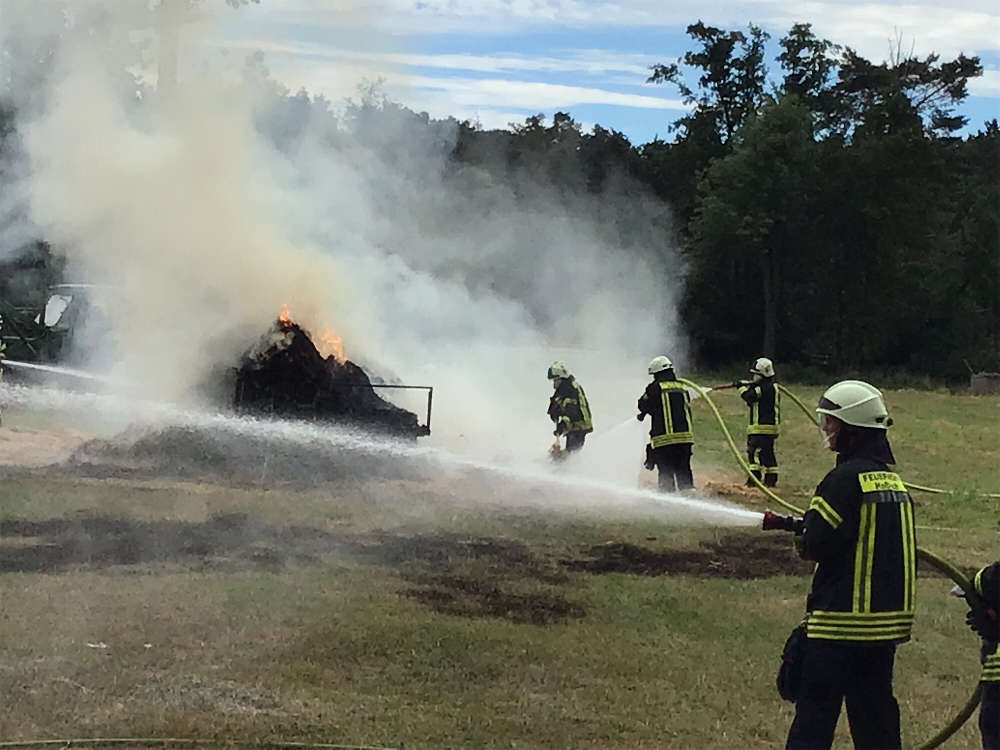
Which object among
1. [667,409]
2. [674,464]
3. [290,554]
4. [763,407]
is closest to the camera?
[290,554]

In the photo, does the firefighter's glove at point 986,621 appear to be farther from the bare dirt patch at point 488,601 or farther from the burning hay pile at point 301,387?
the burning hay pile at point 301,387

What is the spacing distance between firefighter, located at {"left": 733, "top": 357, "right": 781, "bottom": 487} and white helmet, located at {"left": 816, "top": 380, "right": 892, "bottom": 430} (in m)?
10.4

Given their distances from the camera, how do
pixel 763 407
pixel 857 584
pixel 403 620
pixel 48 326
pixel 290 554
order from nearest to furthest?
1. pixel 857 584
2. pixel 403 620
3. pixel 290 554
4. pixel 763 407
5. pixel 48 326

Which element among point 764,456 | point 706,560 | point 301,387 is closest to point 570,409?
point 764,456

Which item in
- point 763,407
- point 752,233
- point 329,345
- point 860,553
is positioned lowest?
point 860,553

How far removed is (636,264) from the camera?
4272 cm

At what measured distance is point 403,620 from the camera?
7.67 m

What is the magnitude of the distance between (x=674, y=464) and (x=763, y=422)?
2597 mm

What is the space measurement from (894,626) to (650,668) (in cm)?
244

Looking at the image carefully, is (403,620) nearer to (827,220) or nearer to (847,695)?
(847,695)

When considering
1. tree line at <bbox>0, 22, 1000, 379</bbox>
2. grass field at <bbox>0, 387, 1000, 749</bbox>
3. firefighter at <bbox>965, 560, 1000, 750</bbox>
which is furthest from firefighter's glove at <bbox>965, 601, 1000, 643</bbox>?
tree line at <bbox>0, 22, 1000, 379</bbox>

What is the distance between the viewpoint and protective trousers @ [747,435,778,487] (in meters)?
15.4

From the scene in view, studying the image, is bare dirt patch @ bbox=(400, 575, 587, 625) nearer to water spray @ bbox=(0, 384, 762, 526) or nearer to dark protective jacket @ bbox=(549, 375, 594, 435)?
water spray @ bbox=(0, 384, 762, 526)

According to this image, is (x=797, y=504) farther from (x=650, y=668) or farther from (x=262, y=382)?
(x=650, y=668)
